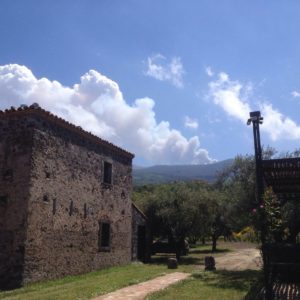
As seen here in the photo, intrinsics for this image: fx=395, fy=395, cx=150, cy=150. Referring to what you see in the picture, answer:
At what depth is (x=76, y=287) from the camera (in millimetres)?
12594

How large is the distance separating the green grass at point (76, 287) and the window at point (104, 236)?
157cm

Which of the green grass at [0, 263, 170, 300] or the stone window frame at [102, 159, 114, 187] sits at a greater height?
the stone window frame at [102, 159, 114, 187]

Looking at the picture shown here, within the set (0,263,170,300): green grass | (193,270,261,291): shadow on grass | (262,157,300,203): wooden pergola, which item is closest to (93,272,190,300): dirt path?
(0,263,170,300): green grass

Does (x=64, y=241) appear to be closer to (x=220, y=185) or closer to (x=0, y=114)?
(x=0, y=114)

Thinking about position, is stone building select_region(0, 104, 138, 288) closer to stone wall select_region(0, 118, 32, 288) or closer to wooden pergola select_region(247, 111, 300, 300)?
stone wall select_region(0, 118, 32, 288)

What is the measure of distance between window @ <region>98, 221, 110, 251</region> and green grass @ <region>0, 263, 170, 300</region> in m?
1.57

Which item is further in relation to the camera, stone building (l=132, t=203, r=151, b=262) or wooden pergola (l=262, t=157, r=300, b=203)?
stone building (l=132, t=203, r=151, b=262)

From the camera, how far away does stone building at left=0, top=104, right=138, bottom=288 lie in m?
13.1

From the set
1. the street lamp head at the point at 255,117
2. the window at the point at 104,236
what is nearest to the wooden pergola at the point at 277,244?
the street lamp head at the point at 255,117

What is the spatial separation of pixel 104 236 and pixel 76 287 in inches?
233

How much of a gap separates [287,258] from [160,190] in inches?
653

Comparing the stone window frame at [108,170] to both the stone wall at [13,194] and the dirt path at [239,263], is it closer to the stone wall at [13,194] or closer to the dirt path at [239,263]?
the stone wall at [13,194]

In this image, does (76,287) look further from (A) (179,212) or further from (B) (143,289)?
(A) (179,212)

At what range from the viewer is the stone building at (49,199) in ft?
42.9
